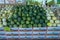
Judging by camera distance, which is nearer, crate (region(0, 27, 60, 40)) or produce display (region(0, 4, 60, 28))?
crate (region(0, 27, 60, 40))

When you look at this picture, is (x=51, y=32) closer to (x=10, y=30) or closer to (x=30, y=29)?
(x=30, y=29)

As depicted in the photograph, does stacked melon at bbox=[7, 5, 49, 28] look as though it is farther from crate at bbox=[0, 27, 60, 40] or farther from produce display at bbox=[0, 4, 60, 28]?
crate at bbox=[0, 27, 60, 40]

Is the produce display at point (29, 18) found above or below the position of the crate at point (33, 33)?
above

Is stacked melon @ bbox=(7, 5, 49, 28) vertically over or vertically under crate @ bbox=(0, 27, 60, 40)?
over

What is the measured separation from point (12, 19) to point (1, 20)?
147 mm

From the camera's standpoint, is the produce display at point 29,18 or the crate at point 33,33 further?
the produce display at point 29,18

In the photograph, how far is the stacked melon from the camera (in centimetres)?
202

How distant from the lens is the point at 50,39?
1972 mm

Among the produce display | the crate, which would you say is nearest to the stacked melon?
the produce display

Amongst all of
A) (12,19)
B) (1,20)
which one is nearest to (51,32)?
(12,19)

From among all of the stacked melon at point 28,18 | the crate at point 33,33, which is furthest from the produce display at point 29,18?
the crate at point 33,33

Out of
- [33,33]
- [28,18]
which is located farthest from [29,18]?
[33,33]

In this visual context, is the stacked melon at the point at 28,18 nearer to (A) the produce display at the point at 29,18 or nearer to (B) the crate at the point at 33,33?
(A) the produce display at the point at 29,18

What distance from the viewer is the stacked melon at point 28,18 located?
6.64 feet
